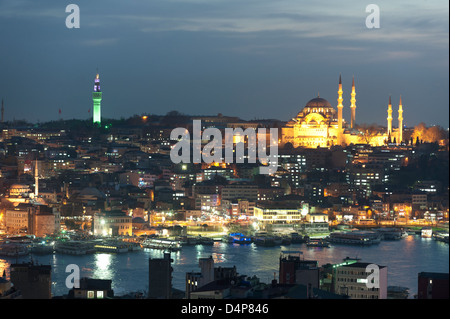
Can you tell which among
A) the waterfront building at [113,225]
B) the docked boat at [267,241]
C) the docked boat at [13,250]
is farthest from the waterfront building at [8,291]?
the waterfront building at [113,225]

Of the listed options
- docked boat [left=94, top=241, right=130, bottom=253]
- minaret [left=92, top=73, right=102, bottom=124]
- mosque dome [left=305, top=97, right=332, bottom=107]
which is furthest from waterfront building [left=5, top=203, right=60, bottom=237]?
mosque dome [left=305, top=97, right=332, bottom=107]

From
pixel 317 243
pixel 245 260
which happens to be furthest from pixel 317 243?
pixel 245 260

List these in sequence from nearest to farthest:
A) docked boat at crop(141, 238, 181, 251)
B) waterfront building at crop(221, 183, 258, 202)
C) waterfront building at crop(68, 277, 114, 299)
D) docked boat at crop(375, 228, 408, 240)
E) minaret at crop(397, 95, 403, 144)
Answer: waterfront building at crop(68, 277, 114, 299)
docked boat at crop(141, 238, 181, 251)
docked boat at crop(375, 228, 408, 240)
waterfront building at crop(221, 183, 258, 202)
minaret at crop(397, 95, 403, 144)

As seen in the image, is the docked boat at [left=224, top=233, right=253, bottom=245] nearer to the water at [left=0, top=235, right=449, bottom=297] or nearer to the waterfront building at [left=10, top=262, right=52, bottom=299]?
the water at [left=0, top=235, right=449, bottom=297]

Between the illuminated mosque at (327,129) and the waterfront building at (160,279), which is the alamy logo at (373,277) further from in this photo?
the illuminated mosque at (327,129)

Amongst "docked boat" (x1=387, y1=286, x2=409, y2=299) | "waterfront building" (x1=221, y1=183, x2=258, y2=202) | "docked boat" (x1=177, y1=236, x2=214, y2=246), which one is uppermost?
"waterfront building" (x1=221, y1=183, x2=258, y2=202)

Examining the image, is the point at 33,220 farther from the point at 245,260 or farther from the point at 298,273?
the point at 298,273
